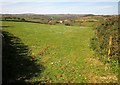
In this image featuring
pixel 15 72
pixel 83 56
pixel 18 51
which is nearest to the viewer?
pixel 15 72

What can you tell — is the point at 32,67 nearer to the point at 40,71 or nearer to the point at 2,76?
the point at 40,71

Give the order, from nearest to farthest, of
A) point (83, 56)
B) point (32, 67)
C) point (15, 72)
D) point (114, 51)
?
1. point (15, 72)
2. point (32, 67)
3. point (114, 51)
4. point (83, 56)

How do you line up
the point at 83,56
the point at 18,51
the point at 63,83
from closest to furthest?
1. the point at 63,83
2. the point at 83,56
3. the point at 18,51

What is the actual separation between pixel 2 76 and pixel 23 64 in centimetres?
354

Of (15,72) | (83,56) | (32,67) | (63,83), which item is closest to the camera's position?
(63,83)

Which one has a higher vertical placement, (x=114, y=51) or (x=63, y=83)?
(x=114, y=51)

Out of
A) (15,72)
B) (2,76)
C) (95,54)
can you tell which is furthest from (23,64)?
(95,54)

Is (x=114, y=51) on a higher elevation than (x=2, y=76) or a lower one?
higher

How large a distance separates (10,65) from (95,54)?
8.29 metres

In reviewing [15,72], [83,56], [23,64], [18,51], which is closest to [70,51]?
[83,56]

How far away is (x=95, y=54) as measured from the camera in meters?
22.8

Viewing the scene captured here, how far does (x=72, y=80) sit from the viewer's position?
51.0 ft

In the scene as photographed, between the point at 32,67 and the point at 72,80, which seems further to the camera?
the point at 32,67

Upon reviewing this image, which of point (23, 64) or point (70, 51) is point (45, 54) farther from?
point (23, 64)
